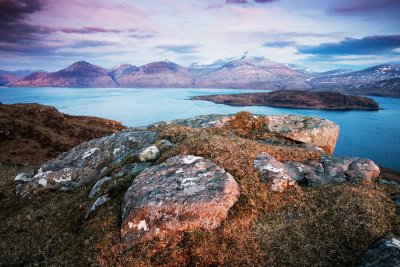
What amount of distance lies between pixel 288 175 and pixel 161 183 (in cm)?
528

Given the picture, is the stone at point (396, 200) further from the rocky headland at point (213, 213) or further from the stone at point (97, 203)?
the stone at point (97, 203)

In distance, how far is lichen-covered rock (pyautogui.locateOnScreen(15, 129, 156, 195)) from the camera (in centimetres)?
1659

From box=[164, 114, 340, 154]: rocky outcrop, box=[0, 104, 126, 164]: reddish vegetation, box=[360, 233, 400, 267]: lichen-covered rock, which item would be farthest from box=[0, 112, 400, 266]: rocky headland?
box=[0, 104, 126, 164]: reddish vegetation

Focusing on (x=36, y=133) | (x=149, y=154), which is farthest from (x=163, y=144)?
(x=36, y=133)

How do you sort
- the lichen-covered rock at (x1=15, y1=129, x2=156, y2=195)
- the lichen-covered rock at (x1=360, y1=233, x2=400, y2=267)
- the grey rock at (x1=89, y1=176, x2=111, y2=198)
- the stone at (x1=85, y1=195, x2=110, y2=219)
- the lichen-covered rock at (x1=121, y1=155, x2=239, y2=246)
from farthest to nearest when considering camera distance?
the lichen-covered rock at (x1=15, y1=129, x2=156, y2=195) < the grey rock at (x1=89, y1=176, x2=111, y2=198) < the stone at (x1=85, y1=195, x2=110, y2=219) < the lichen-covered rock at (x1=121, y1=155, x2=239, y2=246) < the lichen-covered rock at (x1=360, y1=233, x2=400, y2=267)

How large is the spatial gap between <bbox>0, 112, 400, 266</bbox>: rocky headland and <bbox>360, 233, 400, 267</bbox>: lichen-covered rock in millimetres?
30

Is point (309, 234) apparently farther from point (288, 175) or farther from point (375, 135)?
point (375, 135)

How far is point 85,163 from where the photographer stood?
17.8 meters

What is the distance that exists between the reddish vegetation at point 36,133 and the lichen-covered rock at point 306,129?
52.2 meters

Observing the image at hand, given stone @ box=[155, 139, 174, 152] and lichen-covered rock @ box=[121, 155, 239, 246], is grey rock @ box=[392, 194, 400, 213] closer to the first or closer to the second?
lichen-covered rock @ box=[121, 155, 239, 246]

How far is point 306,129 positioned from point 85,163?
1606 centimetres

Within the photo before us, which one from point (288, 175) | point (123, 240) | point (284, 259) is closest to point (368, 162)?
point (288, 175)

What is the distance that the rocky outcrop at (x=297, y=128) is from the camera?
22.2m

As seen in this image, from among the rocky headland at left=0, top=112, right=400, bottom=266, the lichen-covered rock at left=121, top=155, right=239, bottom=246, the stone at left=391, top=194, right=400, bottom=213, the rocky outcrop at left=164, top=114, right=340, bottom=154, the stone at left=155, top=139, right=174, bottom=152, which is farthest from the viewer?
the rocky outcrop at left=164, top=114, right=340, bottom=154
